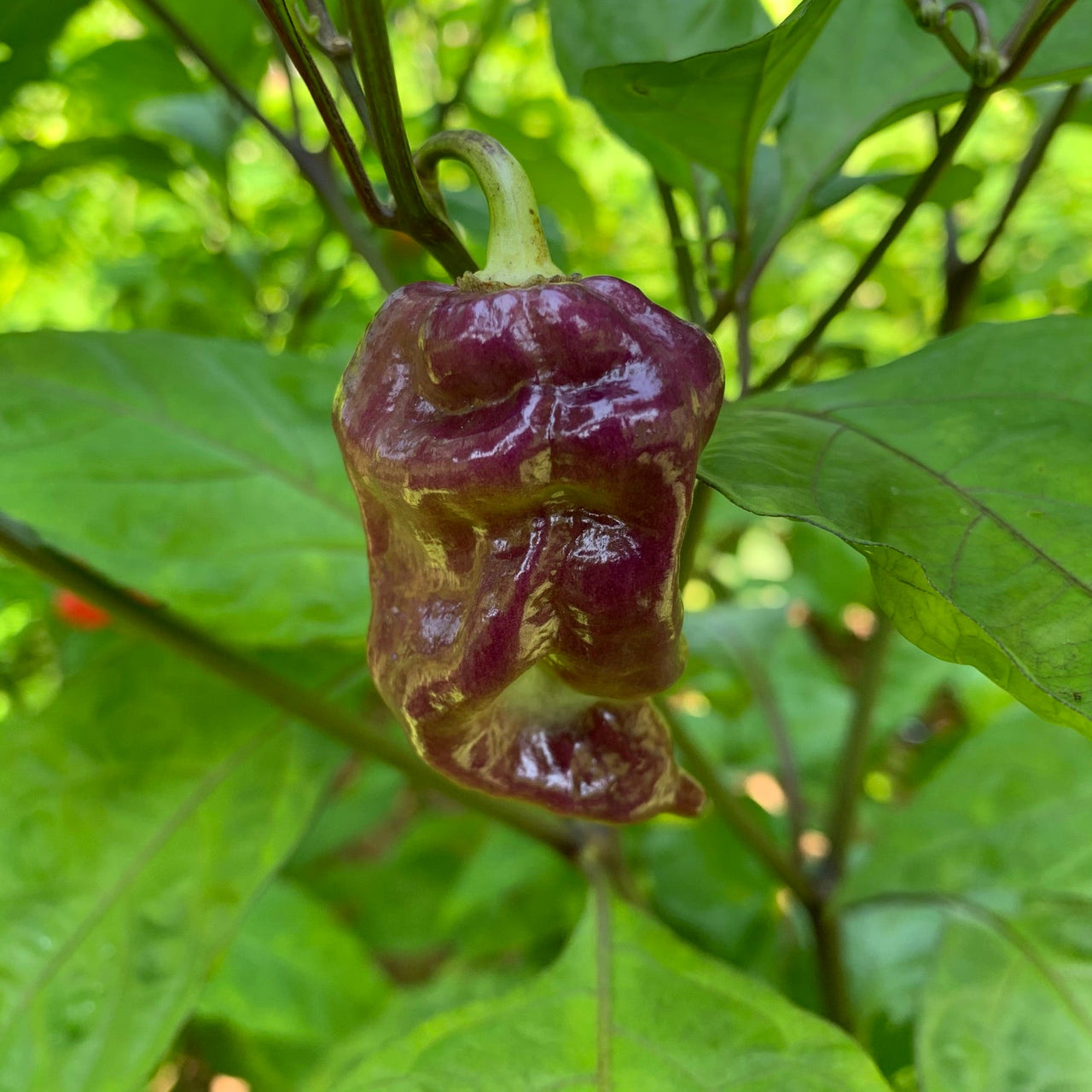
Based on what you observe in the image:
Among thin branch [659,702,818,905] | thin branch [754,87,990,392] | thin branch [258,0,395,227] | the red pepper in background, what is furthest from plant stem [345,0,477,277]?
the red pepper in background

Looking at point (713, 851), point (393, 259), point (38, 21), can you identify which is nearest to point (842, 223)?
point (393, 259)

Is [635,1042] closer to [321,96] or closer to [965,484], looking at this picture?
[965,484]

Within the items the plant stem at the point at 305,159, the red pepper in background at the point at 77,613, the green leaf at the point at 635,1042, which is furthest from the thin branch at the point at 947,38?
the red pepper in background at the point at 77,613

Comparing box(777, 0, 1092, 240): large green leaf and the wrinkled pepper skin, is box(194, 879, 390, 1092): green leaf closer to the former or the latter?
the wrinkled pepper skin

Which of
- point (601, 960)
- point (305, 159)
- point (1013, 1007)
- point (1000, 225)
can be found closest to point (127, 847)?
point (601, 960)

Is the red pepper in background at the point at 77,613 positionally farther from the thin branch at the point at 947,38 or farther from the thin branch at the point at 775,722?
the thin branch at the point at 947,38

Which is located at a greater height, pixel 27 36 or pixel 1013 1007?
pixel 27 36
